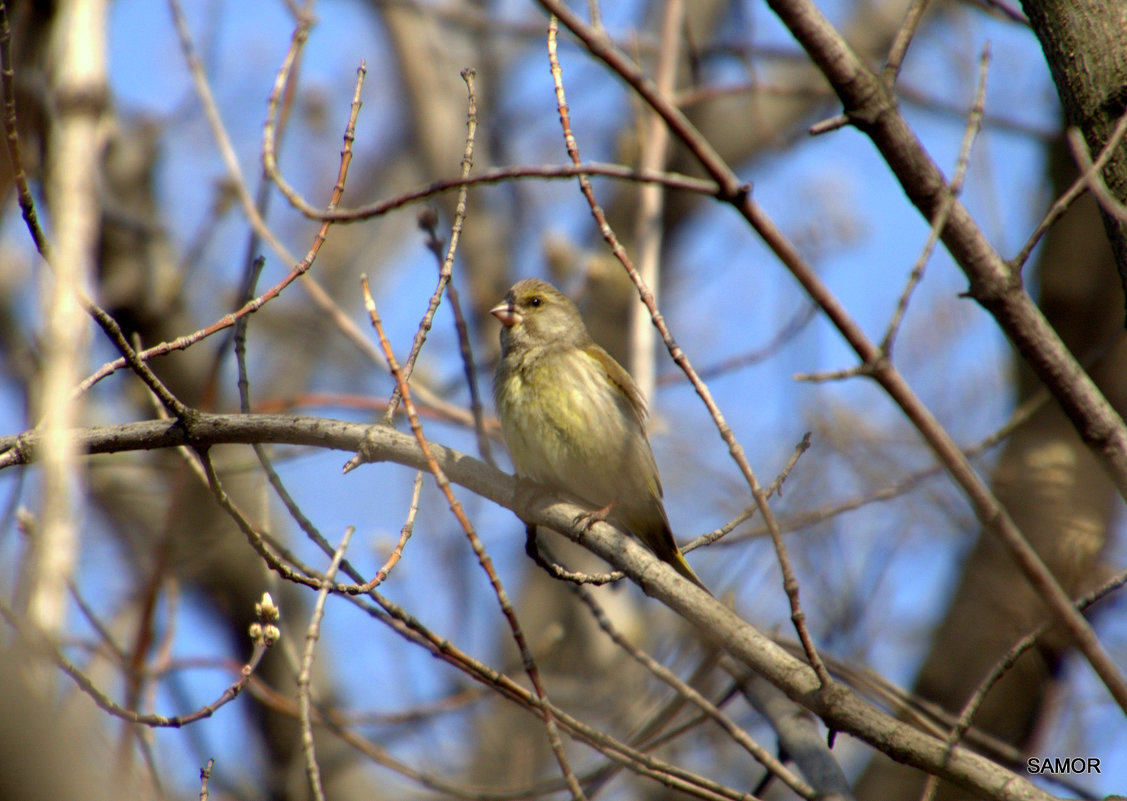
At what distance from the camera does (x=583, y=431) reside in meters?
4.67

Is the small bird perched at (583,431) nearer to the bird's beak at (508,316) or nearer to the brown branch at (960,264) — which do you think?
the bird's beak at (508,316)

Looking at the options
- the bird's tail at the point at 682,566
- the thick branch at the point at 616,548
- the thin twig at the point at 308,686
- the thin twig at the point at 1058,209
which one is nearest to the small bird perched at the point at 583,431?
the bird's tail at the point at 682,566

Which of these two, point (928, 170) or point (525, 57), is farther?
point (525, 57)

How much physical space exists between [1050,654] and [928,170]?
2934 mm

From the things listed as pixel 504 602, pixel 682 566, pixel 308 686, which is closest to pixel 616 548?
pixel 504 602

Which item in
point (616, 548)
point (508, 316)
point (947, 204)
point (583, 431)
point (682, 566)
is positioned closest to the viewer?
point (947, 204)

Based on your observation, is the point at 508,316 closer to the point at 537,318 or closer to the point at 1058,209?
the point at 537,318

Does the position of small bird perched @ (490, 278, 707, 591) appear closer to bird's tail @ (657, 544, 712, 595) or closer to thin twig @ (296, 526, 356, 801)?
bird's tail @ (657, 544, 712, 595)

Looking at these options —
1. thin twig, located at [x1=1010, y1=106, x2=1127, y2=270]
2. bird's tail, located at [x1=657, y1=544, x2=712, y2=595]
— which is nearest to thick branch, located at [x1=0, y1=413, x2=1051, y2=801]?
bird's tail, located at [x1=657, y1=544, x2=712, y2=595]

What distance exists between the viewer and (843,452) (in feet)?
15.8

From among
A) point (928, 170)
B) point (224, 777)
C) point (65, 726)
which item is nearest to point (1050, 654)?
point (928, 170)

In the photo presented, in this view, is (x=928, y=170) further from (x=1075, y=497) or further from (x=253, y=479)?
(x=253, y=479)

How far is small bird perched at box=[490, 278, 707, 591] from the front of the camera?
4617 millimetres

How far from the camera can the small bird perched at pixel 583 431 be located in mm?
4617
